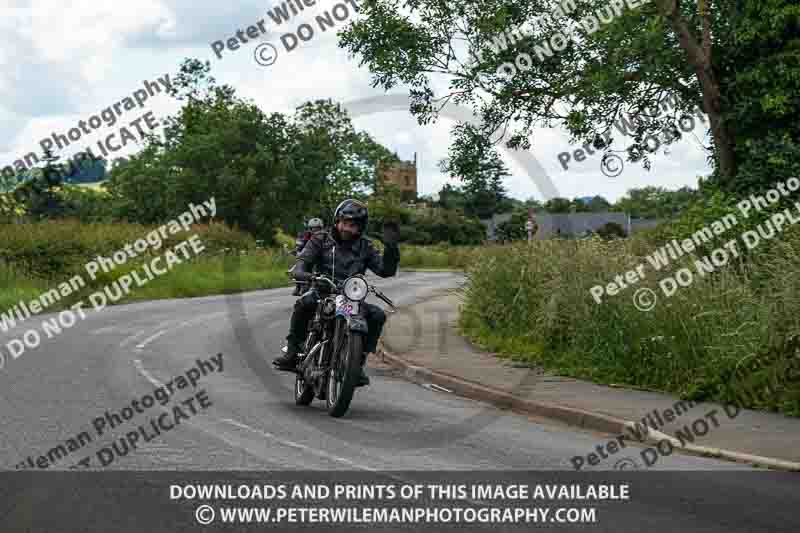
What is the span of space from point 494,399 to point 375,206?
64471mm

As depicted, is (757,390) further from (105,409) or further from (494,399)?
(105,409)

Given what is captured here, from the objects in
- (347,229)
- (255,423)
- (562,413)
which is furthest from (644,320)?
(255,423)

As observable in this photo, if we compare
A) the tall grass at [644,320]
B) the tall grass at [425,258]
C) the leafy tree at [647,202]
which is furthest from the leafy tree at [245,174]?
the leafy tree at [647,202]

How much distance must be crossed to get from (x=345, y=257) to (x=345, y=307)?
96cm

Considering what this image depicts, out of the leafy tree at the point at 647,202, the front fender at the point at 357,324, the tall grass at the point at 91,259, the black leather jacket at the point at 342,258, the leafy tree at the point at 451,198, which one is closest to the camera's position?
the front fender at the point at 357,324

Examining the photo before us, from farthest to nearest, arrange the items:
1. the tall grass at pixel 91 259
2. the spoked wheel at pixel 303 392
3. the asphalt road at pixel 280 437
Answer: the tall grass at pixel 91 259 → the spoked wheel at pixel 303 392 → the asphalt road at pixel 280 437

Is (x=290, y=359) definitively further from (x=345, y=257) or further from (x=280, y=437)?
(x=280, y=437)

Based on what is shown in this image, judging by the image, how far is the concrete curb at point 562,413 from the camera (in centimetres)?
915

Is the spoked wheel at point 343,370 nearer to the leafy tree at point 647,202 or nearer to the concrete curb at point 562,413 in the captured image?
the concrete curb at point 562,413

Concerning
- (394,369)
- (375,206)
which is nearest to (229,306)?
(394,369)

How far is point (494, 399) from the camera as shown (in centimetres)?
1304

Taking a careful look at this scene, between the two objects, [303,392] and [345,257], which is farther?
[303,392]

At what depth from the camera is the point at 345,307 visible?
10.9 meters

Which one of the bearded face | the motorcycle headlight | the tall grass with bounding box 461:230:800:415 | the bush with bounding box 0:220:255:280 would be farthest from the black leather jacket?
the bush with bounding box 0:220:255:280
